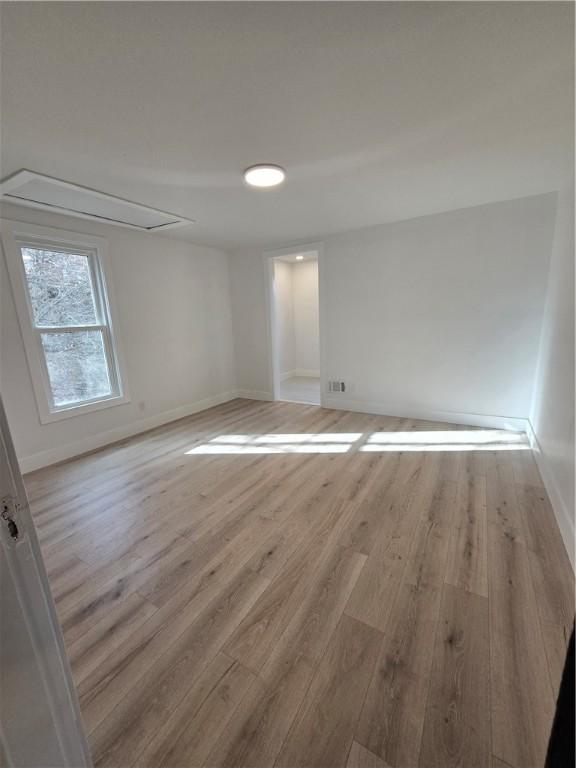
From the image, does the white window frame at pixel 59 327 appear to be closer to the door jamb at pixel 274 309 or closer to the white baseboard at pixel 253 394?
the white baseboard at pixel 253 394

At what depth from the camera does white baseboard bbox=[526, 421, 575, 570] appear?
Answer: 168 centimetres

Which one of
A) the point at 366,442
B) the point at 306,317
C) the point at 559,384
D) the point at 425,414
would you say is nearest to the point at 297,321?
the point at 306,317

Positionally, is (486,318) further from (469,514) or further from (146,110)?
(146,110)

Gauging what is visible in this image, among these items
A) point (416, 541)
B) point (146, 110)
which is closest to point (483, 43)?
point (146, 110)

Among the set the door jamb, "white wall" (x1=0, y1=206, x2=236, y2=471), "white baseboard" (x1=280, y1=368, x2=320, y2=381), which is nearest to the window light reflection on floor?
"white wall" (x1=0, y1=206, x2=236, y2=471)

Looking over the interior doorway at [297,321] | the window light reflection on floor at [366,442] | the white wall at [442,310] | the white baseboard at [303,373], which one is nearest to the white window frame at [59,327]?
the window light reflection on floor at [366,442]

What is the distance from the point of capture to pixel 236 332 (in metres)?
5.07

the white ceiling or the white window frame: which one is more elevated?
the white ceiling

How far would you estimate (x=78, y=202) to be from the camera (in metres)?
2.65

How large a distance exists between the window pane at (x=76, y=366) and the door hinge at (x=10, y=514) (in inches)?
118

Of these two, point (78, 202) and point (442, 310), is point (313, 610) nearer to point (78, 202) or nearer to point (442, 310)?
point (442, 310)

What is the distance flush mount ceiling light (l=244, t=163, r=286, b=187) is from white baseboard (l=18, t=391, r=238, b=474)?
8.48 ft

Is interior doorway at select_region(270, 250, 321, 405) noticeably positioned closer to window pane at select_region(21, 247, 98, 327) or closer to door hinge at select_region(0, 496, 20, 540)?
window pane at select_region(21, 247, 98, 327)

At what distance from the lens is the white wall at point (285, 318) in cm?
647
